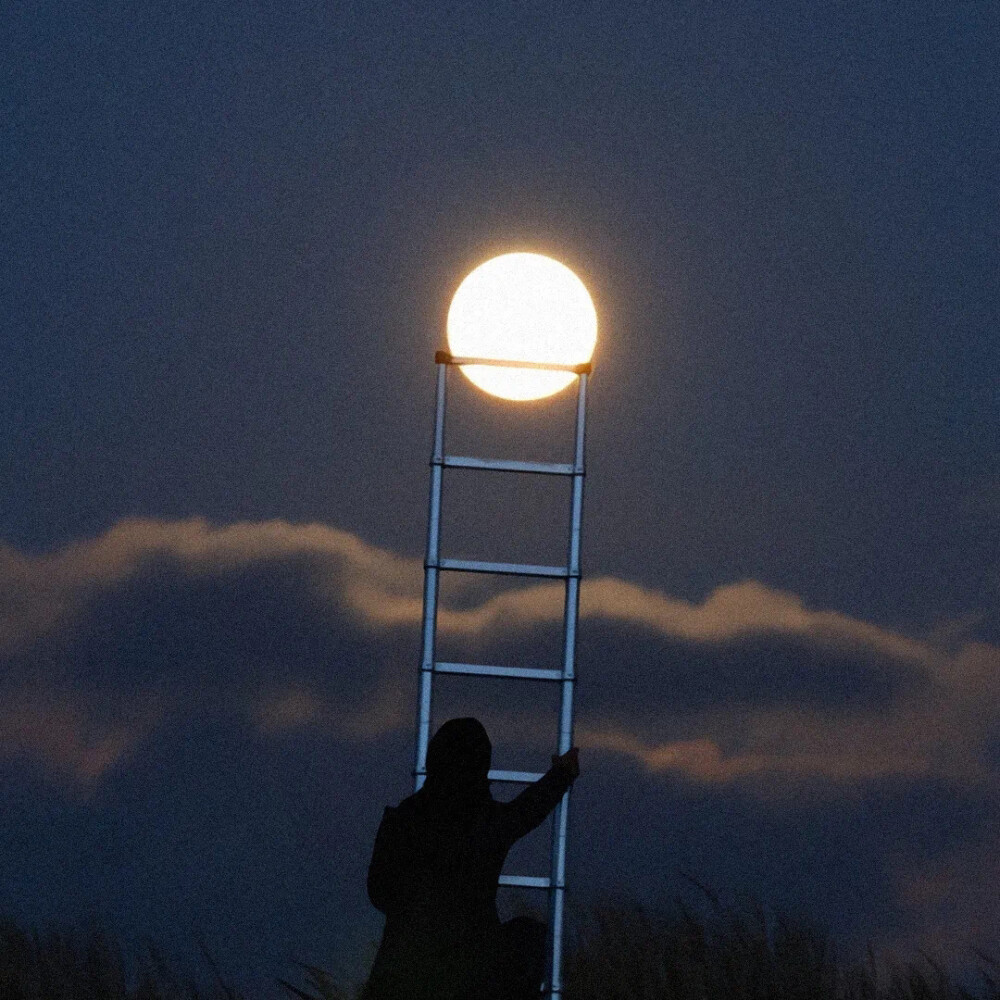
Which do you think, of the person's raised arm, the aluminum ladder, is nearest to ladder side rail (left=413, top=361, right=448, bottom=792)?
the aluminum ladder

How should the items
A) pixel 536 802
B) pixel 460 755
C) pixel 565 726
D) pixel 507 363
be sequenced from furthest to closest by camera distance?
pixel 507 363 → pixel 565 726 → pixel 536 802 → pixel 460 755

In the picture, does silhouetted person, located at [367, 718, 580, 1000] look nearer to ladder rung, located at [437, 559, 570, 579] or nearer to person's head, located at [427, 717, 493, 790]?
person's head, located at [427, 717, 493, 790]

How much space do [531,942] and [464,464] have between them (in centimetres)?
200

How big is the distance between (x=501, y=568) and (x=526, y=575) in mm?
123

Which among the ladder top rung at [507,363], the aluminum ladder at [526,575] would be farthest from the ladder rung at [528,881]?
the ladder top rung at [507,363]

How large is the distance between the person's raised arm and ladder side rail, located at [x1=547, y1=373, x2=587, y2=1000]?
1.88 ft

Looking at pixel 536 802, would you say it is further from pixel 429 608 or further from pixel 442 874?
pixel 429 608

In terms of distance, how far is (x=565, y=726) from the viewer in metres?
6.72

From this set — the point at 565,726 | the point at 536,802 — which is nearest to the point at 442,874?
the point at 536,802

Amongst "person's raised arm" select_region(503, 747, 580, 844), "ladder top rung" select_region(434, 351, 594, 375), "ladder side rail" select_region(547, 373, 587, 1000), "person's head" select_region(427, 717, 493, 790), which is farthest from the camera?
"ladder top rung" select_region(434, 351, 594, 375)

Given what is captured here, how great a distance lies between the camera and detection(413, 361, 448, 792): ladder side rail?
267 inches

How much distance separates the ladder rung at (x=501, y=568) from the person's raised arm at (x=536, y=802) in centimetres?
94

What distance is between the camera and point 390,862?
5.68 meters

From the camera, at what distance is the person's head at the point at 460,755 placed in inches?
220
